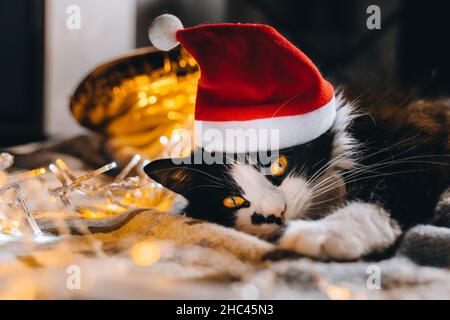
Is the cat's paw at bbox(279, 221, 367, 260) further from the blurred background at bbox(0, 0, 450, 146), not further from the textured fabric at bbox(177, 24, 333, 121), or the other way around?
the blurred background at bbox(0, 0, 450, 146)

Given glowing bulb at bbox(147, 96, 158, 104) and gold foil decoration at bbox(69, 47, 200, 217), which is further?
glowing bulb at bbox(147, 96, 158, 104)

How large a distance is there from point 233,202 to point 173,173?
104 mm

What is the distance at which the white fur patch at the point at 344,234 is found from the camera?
0.61 meters

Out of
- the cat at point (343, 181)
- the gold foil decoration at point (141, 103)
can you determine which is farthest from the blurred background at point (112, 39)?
the cat at point (343, 181)

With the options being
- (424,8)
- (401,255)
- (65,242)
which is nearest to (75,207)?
(65,242)

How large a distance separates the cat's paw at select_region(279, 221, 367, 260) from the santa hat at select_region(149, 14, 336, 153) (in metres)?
0.13

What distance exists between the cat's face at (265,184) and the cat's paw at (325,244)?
6 cm

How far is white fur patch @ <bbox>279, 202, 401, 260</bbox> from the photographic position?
2.01 feet

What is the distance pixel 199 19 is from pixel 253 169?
1.13 m

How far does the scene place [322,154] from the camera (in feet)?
2.39

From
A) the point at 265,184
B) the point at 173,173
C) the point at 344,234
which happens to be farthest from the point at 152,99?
the point at 344,234

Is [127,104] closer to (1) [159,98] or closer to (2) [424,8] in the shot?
(1) [159,98]

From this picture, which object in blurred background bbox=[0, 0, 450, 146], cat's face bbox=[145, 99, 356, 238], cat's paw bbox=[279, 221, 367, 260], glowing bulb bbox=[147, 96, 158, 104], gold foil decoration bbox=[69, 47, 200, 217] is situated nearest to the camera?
cat's paw bbox=[279, 221, 367, 260]

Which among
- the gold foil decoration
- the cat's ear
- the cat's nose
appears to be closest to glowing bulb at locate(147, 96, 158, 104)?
the gold foil decoration
